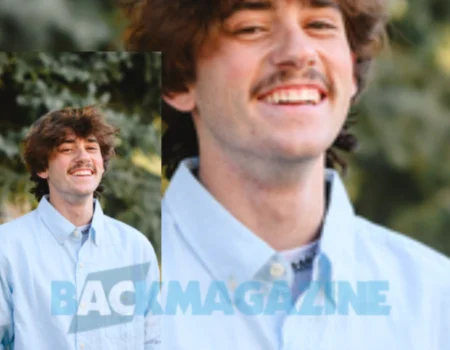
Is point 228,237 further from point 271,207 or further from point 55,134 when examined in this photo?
point 55,134

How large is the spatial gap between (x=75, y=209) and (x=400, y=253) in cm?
50

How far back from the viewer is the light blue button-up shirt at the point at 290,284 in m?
1.46

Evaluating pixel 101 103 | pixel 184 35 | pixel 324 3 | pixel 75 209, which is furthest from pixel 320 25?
pixel 75 209

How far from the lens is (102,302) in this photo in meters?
1.41

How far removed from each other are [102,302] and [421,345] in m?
0.46

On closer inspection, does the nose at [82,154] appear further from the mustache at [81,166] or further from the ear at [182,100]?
the ear at [182,100]

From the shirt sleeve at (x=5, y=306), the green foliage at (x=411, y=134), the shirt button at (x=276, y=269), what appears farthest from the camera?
the green foliage at (x=411, y=134)

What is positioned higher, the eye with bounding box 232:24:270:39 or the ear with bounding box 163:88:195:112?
the eye with bounding box 232:24:270:39

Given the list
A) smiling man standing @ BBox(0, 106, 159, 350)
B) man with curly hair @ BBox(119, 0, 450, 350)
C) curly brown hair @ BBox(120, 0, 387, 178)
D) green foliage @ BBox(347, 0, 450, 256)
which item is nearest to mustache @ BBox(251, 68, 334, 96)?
man with curly hair @ BBox(119, 0, 450, 350)

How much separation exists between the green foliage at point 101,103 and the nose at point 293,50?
0.56ft

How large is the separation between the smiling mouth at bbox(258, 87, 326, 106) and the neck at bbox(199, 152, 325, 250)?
0.32 ft

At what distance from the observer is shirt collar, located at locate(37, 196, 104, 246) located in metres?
1.40

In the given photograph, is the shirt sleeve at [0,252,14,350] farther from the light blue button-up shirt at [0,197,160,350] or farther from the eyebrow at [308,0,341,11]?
the eyebrow at [308,0,341,11]

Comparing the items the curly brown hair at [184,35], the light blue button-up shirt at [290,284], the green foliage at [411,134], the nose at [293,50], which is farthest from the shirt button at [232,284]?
the green foliage at [411,134]
